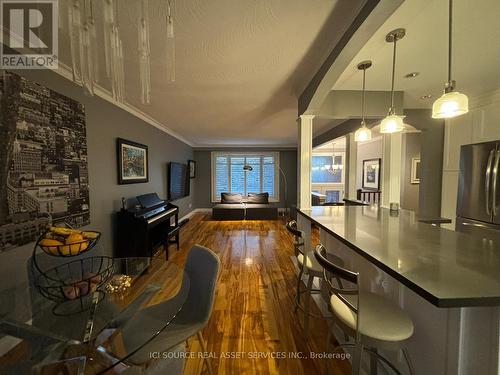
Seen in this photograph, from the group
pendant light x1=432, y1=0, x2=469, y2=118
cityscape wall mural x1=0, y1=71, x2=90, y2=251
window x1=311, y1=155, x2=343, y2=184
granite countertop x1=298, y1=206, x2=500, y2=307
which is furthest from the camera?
window x1=311, y1=155, x2=343, y2=184

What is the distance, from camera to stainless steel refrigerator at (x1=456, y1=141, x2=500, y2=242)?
8.13ft

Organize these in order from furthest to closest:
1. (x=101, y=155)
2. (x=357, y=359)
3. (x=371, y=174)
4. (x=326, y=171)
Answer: (x=326, y=171)
(x=371, y=174)
(x=101, y=155)
(x=357, y=359)

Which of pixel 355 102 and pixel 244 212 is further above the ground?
pixel 355 102

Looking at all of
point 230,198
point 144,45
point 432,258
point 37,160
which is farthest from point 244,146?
point 432,258

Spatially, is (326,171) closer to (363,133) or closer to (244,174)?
(244,174)

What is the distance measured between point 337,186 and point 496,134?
600 cm

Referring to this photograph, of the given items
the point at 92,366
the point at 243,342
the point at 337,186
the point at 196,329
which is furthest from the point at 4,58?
the point at 337,186

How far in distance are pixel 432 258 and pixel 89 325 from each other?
1.89 meters

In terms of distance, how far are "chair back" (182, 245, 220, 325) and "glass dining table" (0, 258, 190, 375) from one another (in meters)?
0.08

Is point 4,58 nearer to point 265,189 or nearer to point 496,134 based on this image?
point 496,134

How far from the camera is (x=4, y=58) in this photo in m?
1.66

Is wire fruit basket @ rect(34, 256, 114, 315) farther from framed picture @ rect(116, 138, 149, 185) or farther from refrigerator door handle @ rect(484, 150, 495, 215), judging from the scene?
refrigerator door handle @ rect(484, 150, 495, 215)

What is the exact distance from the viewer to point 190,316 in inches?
54.6

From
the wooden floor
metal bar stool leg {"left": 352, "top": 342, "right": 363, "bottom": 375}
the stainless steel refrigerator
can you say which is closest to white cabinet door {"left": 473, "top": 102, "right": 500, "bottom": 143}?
the stainless steel refrigerator
